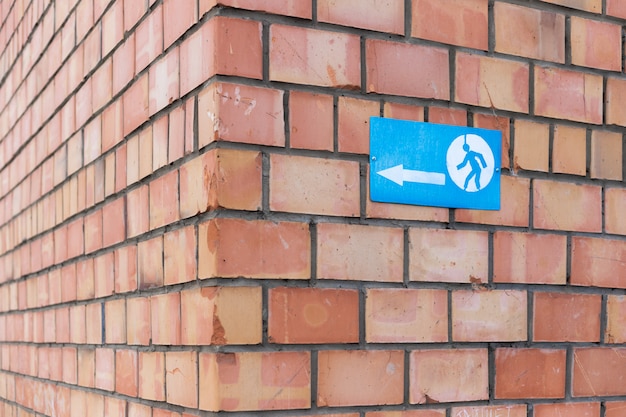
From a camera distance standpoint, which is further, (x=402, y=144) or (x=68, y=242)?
(x=68, y=242)

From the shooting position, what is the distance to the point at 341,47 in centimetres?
167

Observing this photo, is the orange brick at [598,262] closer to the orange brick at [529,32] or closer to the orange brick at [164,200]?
the orange brick at [529,32]

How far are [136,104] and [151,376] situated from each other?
0.58 m

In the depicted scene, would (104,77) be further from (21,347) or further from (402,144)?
(21,347)

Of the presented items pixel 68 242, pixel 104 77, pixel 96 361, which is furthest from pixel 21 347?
pixel 104 77

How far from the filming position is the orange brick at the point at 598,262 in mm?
1903

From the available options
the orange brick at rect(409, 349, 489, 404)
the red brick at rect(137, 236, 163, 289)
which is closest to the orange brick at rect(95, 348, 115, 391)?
the red brick at rect(137, 236, 163, 289)

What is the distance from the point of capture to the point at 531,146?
1867 mm

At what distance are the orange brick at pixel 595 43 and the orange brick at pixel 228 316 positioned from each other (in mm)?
914

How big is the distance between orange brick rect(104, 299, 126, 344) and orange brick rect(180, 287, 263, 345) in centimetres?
46

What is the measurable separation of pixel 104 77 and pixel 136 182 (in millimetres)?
370

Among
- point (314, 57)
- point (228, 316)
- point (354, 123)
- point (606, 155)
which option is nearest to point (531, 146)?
point (606, 155)

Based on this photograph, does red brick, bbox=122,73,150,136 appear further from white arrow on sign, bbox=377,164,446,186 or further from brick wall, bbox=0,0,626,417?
white arrow on sign, bbox=377,164,446,186

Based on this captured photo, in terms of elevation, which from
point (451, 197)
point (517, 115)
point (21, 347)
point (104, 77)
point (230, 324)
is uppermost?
point (104, 77)
